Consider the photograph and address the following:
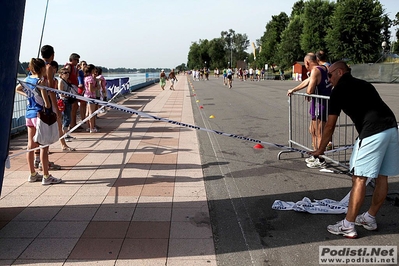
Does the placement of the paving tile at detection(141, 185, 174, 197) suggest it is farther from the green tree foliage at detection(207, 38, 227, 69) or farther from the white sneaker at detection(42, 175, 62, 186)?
the green tree foliage at detection(207, 38, 227, 69)

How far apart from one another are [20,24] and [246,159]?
4.60 m

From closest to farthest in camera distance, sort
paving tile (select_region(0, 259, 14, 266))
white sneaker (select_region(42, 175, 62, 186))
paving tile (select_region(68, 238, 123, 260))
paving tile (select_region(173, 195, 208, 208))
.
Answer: paving tile (select_region(0, 259, 14, 266))
paving tile (select_region(68, 238, 123, 260))
paving tile (select_region(173, 195, 208, 208))
white sneaker (select_region(42, 175, 62, 186))

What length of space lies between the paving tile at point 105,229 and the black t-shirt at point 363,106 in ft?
8.35

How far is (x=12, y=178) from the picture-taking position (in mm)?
5863

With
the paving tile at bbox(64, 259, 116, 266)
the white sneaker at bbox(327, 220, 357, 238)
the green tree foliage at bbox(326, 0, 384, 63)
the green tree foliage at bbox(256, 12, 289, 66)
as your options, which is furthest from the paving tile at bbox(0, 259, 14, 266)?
the green tree foliage at bbox(256, 12, 289, 66)

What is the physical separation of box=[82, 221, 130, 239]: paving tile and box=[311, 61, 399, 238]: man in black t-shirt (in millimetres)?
2188

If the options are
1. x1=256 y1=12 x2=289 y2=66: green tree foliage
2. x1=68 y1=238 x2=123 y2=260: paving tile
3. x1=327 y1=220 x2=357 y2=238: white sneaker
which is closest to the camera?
x1=68 y1=238 x2=123 y2=260: paving tile

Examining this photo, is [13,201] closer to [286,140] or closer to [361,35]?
[286,140]

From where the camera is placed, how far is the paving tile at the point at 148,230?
392 centimetres

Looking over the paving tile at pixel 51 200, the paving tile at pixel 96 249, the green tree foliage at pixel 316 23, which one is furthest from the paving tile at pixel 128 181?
the green tree foliage at pixel 316 23

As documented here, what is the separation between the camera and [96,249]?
3641 mm

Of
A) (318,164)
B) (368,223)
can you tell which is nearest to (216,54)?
(318,164)

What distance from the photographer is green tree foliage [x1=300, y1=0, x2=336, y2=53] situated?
5303cm

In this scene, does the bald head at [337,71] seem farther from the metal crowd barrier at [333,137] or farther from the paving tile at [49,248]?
the paving tile at [49,248]
